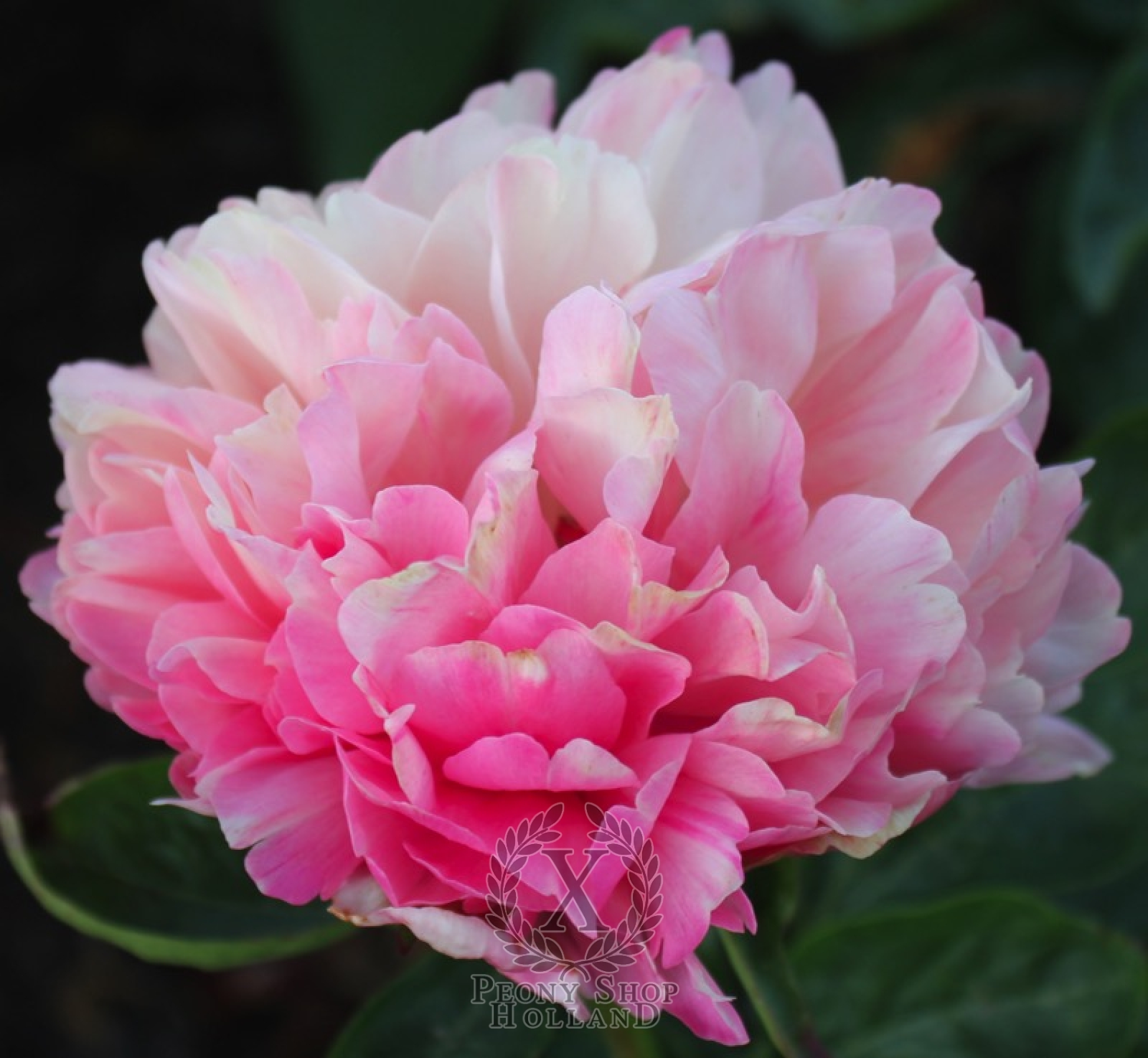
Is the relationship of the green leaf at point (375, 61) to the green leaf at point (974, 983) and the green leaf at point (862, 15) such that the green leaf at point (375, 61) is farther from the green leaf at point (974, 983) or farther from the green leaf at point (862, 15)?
the green leaf at point (974, 983)

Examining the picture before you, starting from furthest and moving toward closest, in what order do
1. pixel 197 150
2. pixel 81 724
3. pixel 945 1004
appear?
pixel 197 150 < pixel 81 724 < pixel 945 1004

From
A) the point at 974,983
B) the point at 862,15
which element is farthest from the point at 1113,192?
the point at 974,983

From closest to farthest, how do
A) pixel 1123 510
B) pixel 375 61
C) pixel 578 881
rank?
pixel 578 881 < pixel 1123 510 < pixel 375 61

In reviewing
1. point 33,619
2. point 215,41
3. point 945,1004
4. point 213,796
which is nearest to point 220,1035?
point 33,619

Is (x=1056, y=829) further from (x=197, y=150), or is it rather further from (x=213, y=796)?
(x=197, y=150)

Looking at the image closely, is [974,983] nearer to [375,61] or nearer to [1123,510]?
[1123,510]

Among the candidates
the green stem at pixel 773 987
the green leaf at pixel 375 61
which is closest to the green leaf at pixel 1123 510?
the green stem at pixel 773 987
